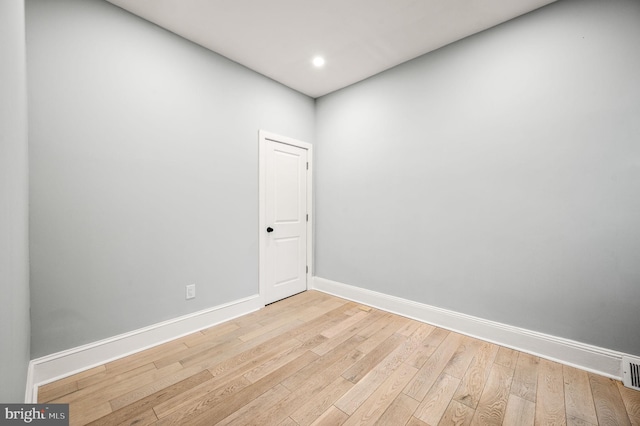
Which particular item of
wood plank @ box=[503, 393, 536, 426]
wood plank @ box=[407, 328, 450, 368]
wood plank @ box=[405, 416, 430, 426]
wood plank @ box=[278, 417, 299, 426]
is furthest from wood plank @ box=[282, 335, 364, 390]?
wood plank @ box=[503, 393, 536, 426]

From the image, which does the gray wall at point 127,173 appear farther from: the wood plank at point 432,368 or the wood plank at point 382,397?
the wood plank at point 432,368

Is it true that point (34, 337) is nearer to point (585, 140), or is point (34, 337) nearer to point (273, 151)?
point (273, 151)

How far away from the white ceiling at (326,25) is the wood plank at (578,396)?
116 inches

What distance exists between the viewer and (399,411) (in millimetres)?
1566

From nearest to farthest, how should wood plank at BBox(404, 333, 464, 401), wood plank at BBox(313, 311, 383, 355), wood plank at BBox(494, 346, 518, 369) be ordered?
wood plank at BBox(404, 333, 464, 401), wood plank at BBox(494, 346, 518, 369), wood plank at BBox(313, 311, 383, 355)

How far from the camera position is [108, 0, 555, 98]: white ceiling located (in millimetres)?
2098

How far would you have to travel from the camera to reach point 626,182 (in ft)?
5.99

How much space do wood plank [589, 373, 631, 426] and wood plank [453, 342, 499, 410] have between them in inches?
22.7

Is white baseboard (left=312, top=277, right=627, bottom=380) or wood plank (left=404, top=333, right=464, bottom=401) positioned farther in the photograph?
white baseboard (left=312, top=277, right=627, bottom=380)

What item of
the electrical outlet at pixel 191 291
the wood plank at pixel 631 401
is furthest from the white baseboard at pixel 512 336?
the electrical outlet at pixel 191 291

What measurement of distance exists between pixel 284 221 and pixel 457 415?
8.59ft

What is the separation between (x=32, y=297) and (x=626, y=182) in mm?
4330

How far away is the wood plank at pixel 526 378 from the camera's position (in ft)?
5.63

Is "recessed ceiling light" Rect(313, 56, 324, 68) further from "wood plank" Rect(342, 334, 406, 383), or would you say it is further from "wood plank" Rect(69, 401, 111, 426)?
"wood plank" Rect(69, 401, 111, 426)
